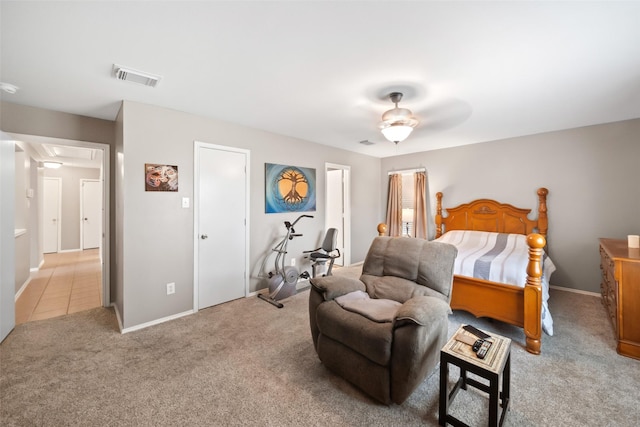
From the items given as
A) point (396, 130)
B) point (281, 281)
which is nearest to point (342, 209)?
point (281, 281)

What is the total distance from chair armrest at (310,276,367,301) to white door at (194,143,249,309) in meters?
1.78

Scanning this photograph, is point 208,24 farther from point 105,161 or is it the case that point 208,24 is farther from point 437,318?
point 105,161

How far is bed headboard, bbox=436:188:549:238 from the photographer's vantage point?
13.4 ft

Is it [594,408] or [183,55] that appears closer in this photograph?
[594,408]

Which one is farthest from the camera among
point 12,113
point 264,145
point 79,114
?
point 264,145

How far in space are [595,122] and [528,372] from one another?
3.67 m

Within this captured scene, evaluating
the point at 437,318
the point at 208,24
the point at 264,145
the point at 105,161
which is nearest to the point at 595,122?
the point at 437,318

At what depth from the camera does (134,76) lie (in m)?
2.26

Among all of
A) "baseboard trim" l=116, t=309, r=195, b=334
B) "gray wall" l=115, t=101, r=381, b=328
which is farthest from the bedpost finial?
"baseboard trim" l=116, t=309, r=195, b=334

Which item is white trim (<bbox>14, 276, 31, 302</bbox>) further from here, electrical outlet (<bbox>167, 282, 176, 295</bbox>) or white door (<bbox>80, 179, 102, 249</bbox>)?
white door (<bbox>80, 179, 102, 249</bbox>)

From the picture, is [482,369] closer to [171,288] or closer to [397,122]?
[397,122]

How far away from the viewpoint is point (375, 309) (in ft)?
6.42

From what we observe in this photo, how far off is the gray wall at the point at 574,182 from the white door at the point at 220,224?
410 cm

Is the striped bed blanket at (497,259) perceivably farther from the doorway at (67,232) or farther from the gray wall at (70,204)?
the gray wall at (70,204)
